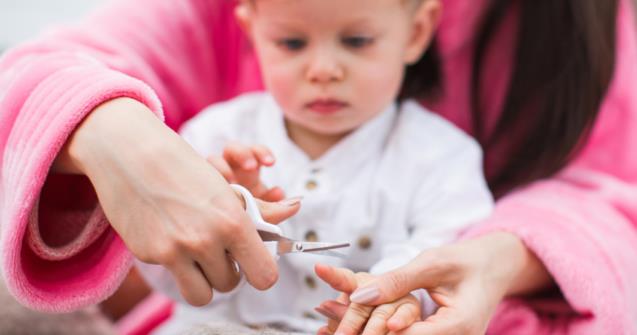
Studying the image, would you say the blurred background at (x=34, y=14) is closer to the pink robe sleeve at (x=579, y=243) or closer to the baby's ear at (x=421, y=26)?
the baby's ear at (x=421, y=26)

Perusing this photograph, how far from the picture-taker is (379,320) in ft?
1.56

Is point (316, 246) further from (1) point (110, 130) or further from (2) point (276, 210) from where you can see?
(1) point (110, 130)

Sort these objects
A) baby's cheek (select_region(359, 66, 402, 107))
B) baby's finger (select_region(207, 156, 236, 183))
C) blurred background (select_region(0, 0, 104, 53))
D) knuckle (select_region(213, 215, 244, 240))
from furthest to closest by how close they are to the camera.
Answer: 1. blurred background (select_region(0, 0, 104, 53))
2. baby's cheek (select_region(359, 66, 402, 107))
3. baby's finger (select_region(207, 156, 236, 183))
4. knuckle (select_region(213, 215, 244, 240))

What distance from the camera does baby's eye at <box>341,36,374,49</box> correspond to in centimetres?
62

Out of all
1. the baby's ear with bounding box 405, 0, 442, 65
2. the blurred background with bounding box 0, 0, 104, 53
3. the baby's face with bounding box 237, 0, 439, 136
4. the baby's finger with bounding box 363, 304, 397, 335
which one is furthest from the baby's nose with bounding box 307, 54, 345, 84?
the blurred background with bounding box 0, 0, 104, 53

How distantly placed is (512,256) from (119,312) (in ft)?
1.40

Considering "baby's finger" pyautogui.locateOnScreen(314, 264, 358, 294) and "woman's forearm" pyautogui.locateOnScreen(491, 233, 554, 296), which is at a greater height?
"baby's finger" pyautogui.locateOnScreen(314, 264, 358, 294)

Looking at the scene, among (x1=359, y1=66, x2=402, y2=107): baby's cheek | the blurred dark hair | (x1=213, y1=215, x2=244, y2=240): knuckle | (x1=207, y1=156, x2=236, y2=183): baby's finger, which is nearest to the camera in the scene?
(x1=213, y1=215, x2=244, y2=240): knuckle

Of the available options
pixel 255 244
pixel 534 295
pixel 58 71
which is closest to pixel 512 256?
pixel 534 295

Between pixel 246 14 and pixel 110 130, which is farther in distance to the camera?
pixel 246 14

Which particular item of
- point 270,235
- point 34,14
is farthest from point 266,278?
point 34,14

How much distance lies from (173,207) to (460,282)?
0.74 feet

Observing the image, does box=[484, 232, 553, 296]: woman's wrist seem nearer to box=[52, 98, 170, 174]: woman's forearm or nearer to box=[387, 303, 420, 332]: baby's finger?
box=[387, 303, 420, 332]: baby's finger

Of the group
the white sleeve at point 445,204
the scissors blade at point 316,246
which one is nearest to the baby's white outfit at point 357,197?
the white sleeve at point 445,204
